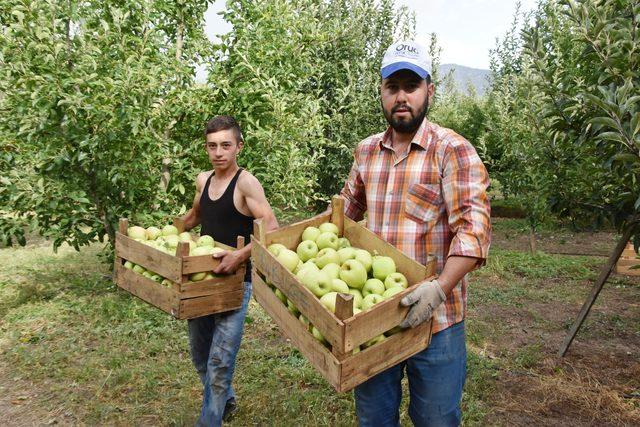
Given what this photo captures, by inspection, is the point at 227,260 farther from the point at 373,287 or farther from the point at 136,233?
the point at 373,287

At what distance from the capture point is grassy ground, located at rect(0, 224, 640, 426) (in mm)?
3953

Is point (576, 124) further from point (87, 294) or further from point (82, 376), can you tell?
point (87, 294)

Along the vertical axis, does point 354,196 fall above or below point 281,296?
above

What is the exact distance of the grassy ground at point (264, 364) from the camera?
13.0 ft

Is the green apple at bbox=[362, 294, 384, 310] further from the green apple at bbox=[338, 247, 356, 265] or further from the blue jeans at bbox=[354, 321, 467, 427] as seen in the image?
the blue jeans at bbox=[354, 321, 467, 427]

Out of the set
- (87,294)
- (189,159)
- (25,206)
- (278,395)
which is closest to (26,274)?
(87,294)

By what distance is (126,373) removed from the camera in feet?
14.8

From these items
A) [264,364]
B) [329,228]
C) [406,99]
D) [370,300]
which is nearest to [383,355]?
[370,300]

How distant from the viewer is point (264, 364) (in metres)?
4.71

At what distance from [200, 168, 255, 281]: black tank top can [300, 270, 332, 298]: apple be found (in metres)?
1.35

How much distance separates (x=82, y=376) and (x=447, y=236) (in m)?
3.87

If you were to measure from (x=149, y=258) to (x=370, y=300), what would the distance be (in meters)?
1.81

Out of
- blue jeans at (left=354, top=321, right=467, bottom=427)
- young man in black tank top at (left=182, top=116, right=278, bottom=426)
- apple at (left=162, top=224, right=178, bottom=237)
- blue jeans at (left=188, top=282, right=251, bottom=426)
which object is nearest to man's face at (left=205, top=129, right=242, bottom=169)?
young man in black tank top at (left=182, top=116, right=278, bottom=426)

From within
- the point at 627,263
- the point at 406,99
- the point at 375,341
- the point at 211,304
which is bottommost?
the point at 627,263
